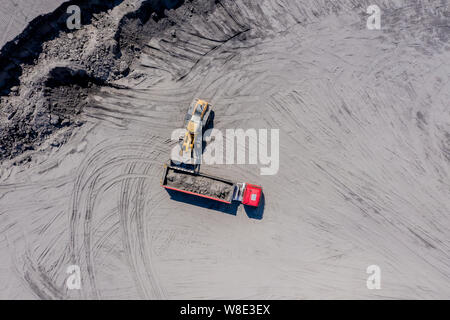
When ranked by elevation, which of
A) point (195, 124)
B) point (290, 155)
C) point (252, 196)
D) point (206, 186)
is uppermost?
point (195, 124)

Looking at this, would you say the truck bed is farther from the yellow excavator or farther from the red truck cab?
the yellow excavator

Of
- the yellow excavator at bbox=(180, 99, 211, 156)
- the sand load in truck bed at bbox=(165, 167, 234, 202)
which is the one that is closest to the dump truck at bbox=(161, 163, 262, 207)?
the sand load in truck bed at bbox=(165, 167, 234, 202)

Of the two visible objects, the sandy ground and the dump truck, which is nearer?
the dump truck

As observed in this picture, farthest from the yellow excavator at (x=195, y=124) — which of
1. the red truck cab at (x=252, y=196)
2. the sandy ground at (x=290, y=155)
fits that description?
the red truck cab at (x=252, y=196)

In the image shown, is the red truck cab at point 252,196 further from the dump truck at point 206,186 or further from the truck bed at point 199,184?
the truck bed at point 199,184

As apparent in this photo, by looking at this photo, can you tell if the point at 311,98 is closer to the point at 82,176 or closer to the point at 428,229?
the point at 428,229

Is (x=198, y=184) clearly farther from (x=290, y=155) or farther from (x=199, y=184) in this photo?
(x=290, y=155)

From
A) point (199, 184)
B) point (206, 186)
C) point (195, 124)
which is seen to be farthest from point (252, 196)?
point (195, 124)
